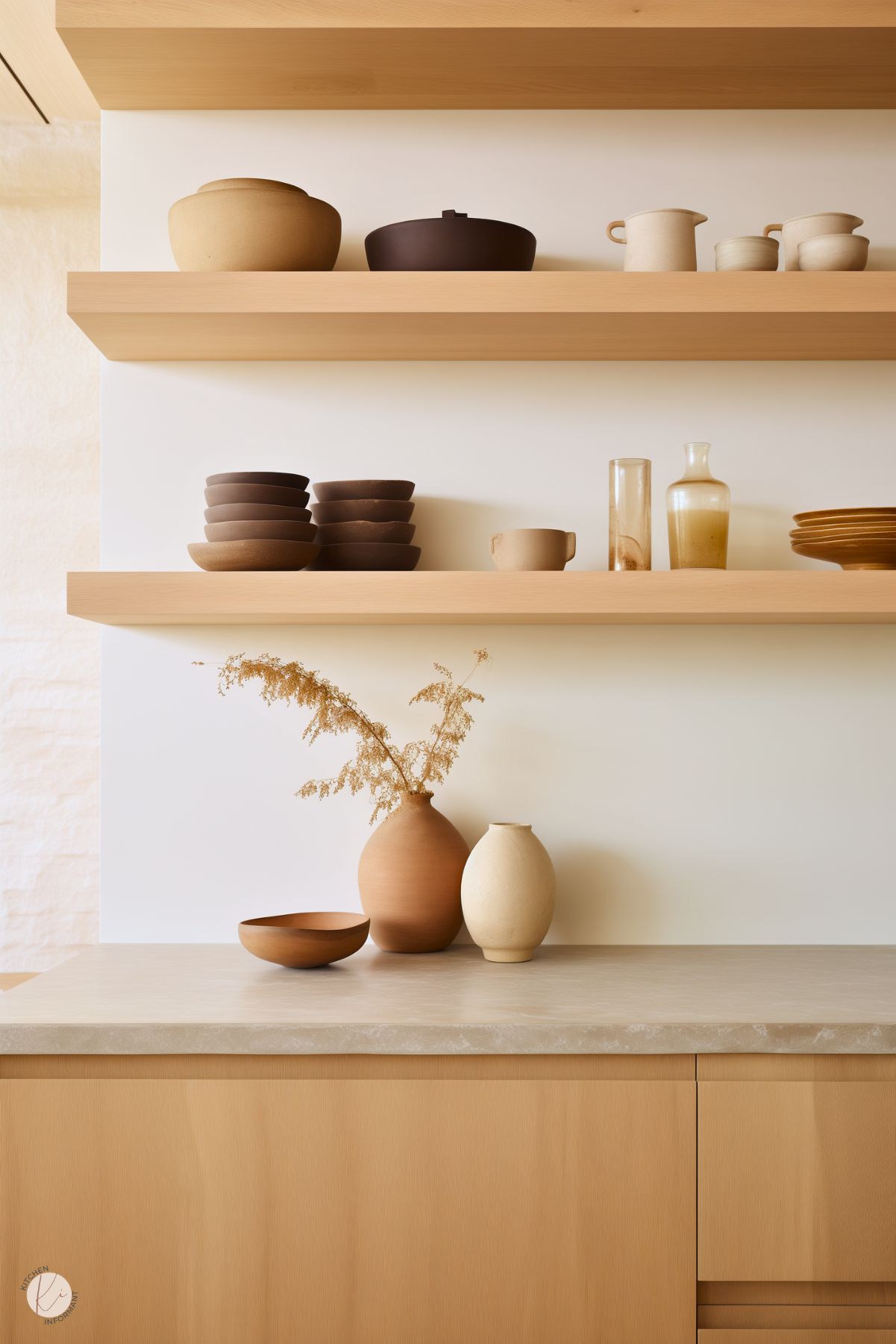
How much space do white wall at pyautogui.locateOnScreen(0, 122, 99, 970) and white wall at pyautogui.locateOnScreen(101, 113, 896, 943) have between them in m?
0.91

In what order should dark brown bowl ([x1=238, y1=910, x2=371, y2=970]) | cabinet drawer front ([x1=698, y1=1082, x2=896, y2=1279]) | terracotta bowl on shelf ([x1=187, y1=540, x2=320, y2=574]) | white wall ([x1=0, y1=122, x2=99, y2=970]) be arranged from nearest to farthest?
cabinet drawer front ([x1=698, y1=1082, x2=896, y2=1279]) → dark brown bowl ([x1=238, y1=910, x2=371, y2=970]) → terracotta bowl on shelf ([x1=187, y1=540, x2=320, y2=574]) → white wall ([x1=0, y1=122, x2=99, y2=970])

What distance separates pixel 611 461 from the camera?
1865 mm

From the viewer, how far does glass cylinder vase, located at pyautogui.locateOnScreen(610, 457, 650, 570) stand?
71.4 inches

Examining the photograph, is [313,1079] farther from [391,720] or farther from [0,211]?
[0,211]

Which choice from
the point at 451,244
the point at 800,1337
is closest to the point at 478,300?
the point at 451,244

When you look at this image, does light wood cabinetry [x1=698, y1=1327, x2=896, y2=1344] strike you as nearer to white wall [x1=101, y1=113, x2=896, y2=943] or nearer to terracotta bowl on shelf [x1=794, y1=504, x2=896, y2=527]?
white wall [x1=101, y1=113, x2=896, y2=943]

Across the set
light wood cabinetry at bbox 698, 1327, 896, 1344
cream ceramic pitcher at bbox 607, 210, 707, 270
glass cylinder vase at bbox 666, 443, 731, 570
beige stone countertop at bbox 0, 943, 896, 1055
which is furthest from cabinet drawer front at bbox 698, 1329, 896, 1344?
cream ceramic pitcher at bbox 607, 210, 707, 270

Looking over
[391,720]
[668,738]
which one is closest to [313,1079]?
[391,720]

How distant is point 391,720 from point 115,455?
70 cm

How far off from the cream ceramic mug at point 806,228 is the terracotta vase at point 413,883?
1.13 m

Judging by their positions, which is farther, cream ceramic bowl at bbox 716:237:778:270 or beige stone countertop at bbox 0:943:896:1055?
cream ceramic bowl at bbox 716:237:778:270

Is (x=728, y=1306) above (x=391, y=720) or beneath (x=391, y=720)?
beneath

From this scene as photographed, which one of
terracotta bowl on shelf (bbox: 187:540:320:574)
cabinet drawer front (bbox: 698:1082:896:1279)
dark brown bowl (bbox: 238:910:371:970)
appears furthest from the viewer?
terracotta bowl on shelf (bbox: 187:540:320:574)

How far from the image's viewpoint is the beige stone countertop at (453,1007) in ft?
4.43
